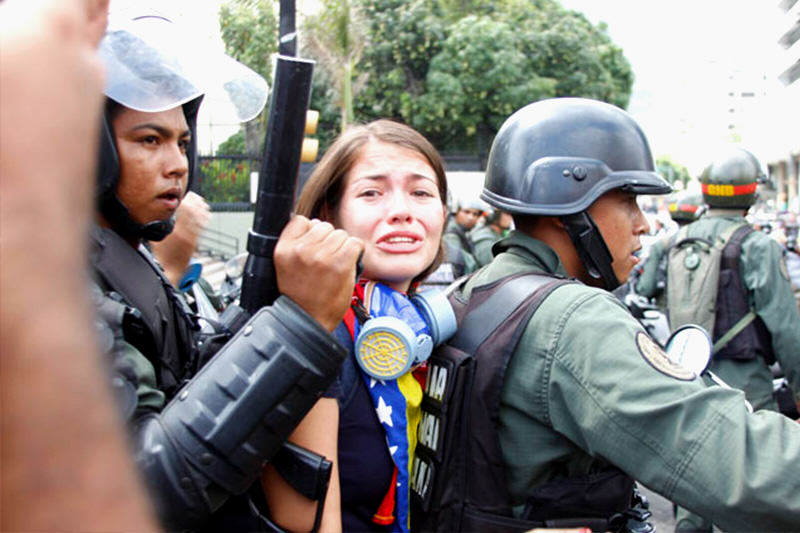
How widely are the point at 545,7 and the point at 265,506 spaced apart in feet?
87.3

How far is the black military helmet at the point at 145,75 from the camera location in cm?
154

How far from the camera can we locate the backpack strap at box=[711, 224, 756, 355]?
176 inches

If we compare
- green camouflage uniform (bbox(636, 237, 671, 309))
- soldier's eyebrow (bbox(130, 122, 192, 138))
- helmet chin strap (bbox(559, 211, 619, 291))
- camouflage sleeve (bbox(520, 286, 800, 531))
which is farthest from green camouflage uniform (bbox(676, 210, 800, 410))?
soldier's eyebrow (bbox(130, 122, 192, 138))

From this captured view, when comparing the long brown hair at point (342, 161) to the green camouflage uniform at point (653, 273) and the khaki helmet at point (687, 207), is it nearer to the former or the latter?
the green camouflage uniform at point (653, 273)

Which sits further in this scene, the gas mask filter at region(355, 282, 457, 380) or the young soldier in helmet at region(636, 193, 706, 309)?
the young soldier in helmet at region(636, 193, 706, 309)

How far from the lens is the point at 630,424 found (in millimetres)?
1457

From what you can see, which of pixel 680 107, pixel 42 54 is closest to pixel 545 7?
pixel 42 54

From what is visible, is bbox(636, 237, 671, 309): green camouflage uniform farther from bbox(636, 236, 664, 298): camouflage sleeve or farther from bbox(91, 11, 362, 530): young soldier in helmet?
bbox(91, 11, 362, 530): young soldier in helmet

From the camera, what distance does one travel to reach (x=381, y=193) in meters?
1.76

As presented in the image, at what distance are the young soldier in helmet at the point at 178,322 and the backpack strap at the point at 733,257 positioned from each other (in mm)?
3765

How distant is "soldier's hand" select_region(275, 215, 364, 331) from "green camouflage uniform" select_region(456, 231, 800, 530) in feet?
1.77

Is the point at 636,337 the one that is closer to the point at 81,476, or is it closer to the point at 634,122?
the point at 634,122

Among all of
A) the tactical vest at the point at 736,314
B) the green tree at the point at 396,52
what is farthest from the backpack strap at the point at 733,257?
the green tree at the point at 396,52

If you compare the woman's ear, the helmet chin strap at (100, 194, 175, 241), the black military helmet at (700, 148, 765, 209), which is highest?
the black military helmet at (700, 148, 765, 209)
